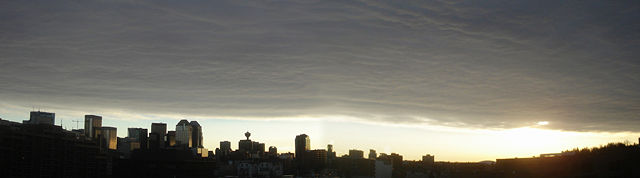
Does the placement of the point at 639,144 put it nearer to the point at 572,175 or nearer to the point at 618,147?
the point at 618,147

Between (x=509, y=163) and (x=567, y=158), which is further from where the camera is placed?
(x=509, y=163)

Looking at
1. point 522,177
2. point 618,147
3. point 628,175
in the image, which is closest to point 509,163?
point 522,177

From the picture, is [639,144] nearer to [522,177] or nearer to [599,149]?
[599,149]

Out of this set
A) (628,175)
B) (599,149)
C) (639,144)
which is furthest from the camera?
(599,149)

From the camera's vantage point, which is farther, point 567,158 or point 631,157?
point 567,158

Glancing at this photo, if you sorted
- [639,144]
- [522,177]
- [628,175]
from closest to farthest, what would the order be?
1. [628,175]
2. [639,144]
3. [522,177]

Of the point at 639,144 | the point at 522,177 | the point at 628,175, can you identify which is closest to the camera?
the point at 628,175

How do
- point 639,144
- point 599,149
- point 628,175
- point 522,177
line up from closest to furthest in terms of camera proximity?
point 628,175, point 639,144, point 599,149, point 522,177

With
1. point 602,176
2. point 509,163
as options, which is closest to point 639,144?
point 602,176
